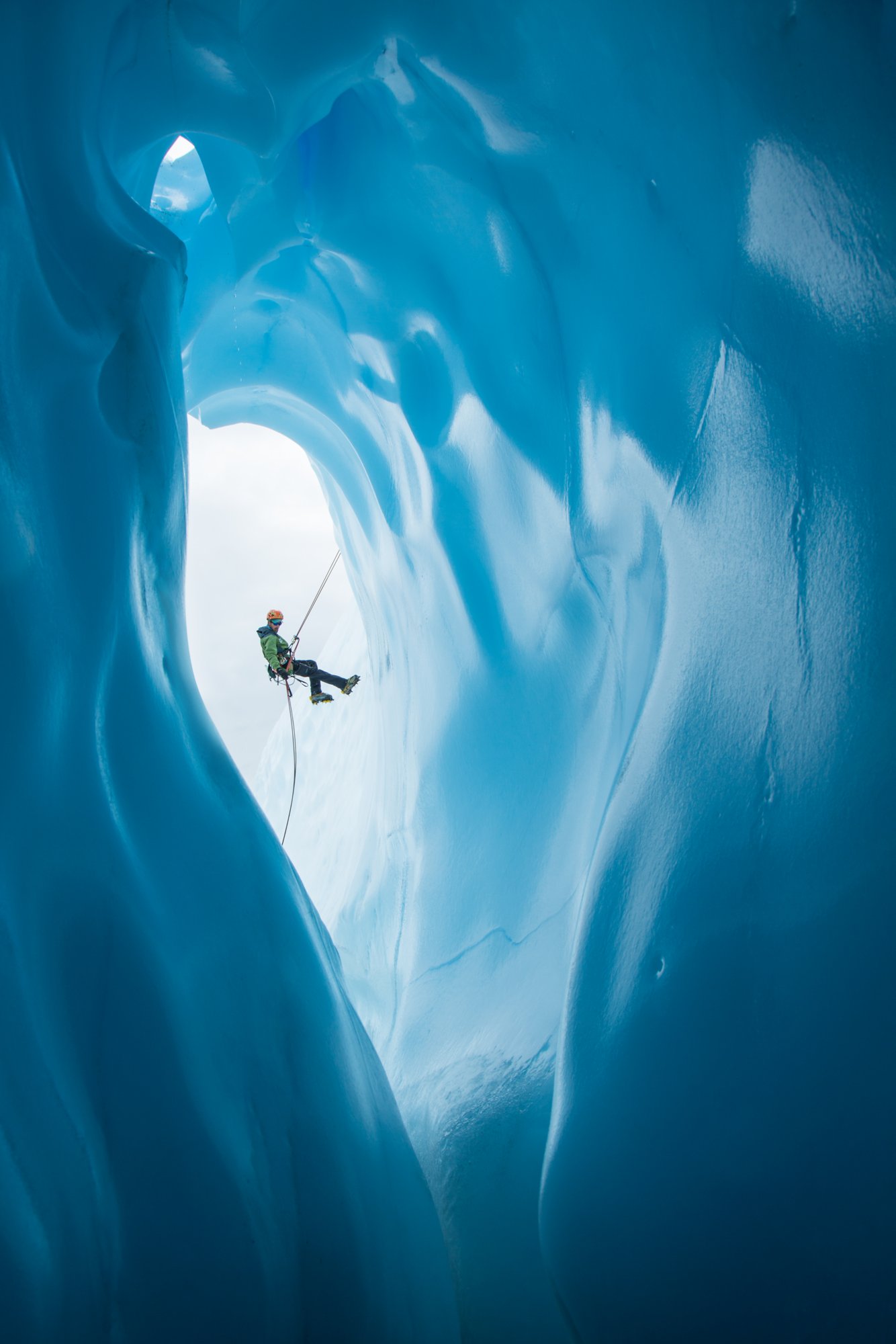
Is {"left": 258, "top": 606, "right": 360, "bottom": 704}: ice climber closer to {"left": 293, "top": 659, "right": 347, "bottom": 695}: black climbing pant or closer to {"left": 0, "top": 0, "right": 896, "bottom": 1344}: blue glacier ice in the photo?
{"left": 293, "top": 659, "right": 347, "bottom": 695}: black climbing pant

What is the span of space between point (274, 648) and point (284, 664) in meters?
0.10

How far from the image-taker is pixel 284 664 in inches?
192

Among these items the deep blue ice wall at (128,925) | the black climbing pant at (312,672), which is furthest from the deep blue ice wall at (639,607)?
the black climbing pant at (312,672)

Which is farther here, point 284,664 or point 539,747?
point 284,664

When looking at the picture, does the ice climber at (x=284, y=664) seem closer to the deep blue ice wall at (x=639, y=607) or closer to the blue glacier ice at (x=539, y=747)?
the deep blue ice wall at (x=639, y=607)

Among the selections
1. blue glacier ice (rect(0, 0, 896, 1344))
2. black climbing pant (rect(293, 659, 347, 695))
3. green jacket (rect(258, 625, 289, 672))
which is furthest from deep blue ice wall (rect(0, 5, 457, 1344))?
green jacket (rect(258, 625, 289, 672))

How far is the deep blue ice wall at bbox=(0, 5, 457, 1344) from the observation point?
130 centimetres

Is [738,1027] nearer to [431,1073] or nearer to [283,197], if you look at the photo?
[431,1073]

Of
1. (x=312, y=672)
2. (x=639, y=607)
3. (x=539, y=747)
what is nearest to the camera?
(x=639, y=607)

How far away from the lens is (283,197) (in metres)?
2.73

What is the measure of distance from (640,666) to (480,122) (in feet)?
4.33

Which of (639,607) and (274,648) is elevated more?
(274,648)

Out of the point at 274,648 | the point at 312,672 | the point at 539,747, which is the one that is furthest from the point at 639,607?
the point at 274,648

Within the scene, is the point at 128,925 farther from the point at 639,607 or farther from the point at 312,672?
the point at 312,672
